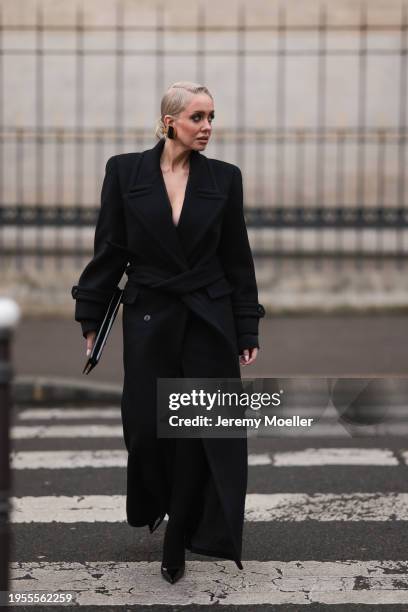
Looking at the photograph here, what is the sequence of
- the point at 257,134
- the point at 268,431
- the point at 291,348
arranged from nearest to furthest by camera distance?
the point at 268,431 < the point at 291,348 < the point at 257,134

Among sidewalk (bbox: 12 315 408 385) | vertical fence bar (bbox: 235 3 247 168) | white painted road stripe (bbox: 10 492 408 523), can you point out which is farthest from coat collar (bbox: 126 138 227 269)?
vertical fence bar (bbox: 235 3 247 168)

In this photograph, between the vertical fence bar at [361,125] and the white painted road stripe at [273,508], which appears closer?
the white painted road stripe at [273,508]

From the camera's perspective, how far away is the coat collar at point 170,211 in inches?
182

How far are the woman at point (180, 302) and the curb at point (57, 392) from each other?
4812 millimetres

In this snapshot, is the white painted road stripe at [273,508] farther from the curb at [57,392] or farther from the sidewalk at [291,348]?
the sidewalk at [291,348]

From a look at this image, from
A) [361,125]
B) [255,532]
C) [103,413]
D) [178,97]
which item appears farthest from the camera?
[361,125]

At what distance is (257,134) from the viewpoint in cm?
1360

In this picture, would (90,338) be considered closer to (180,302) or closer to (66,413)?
(180,302)

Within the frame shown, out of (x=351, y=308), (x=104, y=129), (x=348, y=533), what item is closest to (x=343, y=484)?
(x=348, y=533)

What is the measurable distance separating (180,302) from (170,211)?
354 millimetres

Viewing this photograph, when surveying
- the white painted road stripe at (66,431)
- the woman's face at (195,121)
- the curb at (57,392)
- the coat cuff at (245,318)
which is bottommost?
the white painted road stripe at (66,431)

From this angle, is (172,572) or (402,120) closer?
(172,572)

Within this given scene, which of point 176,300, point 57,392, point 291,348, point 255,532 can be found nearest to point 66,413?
point 57,392

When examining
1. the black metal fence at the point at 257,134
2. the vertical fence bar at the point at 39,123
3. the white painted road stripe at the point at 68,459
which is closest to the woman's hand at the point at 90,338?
the white painted road stripe at the point at 68,459
